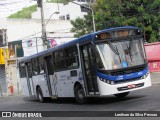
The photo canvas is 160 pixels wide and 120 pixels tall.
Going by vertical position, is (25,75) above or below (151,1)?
below

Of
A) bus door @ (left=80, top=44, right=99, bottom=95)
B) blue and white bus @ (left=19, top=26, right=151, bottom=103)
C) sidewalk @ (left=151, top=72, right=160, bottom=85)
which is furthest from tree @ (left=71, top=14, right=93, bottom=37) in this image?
bus door @ (left=80, top=44, right=99, bottom=95)

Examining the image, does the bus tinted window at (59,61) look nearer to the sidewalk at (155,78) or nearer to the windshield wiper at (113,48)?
the windshield wiper at (113,48)

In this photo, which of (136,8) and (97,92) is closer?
(97,92)

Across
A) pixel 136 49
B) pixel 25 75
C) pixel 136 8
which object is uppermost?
pixel 136 8

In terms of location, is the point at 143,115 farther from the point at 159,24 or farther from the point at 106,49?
the point at 159,24

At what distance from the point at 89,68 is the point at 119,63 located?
1372 millimetres

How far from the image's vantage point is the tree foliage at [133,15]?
1489 inches

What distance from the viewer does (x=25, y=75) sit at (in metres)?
25.2

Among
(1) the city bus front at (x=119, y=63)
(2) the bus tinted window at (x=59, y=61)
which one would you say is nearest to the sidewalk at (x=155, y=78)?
(2) the bus tinted window at (x=59, y=61)

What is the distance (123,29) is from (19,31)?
38262 mm

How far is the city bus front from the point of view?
50.9ft

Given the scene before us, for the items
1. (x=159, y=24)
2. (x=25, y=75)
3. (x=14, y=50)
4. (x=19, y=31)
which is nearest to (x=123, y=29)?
(x=25, y=75)

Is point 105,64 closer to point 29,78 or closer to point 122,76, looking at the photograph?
point 122,76

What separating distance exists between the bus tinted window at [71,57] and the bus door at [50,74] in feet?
6.43
